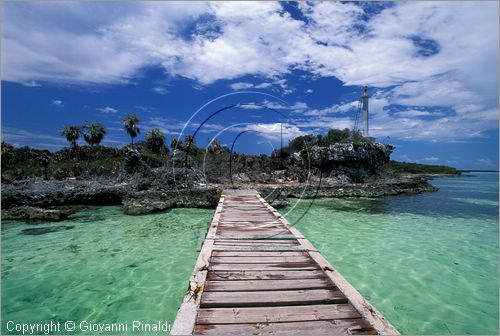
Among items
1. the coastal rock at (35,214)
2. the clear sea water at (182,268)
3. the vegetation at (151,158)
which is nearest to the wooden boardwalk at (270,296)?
the clear sea water at (182,268)

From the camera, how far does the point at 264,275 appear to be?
554 centimetres

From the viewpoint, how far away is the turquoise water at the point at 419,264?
7020 millimetres

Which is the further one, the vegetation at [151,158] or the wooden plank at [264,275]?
the vegetation at [151,158]

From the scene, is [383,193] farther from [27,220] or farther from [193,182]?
[27,220]

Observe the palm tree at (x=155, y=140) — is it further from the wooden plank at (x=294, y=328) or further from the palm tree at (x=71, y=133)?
the wooden plank at (x=294, y=328)

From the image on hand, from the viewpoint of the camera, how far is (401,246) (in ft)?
41.0

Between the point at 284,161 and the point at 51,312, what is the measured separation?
165 ft

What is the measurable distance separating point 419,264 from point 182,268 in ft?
25.9

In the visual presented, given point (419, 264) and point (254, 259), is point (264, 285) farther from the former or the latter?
point (419, 264)

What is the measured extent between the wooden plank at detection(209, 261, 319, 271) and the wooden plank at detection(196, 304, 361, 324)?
1442mm

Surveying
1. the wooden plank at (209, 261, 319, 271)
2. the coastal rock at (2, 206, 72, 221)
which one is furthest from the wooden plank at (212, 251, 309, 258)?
the coastal rock at (2, 206, 72, 221)

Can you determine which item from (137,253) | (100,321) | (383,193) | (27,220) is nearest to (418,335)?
(100,321)

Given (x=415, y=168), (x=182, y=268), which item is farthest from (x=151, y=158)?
(x=415, y=168)

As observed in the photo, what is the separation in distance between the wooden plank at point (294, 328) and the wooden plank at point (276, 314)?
0.08 m
